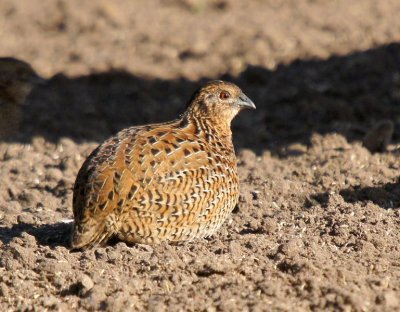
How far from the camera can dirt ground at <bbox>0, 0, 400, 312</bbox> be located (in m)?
6.92

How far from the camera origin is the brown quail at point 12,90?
1206cm

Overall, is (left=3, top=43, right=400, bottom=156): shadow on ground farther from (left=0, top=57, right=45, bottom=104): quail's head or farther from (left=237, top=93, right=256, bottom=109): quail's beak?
(left=237, top=93, right=256, bottom=109): quail's beak

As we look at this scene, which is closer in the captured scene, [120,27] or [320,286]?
[320,286]

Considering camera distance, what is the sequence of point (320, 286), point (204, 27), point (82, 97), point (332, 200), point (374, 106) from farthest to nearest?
1. point (204, 27)
2. point (82, 97)
3. point (374, 106)
4. point (332, 200)
5. point (320, 286)

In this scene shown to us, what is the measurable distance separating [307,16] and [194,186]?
10.2 meters

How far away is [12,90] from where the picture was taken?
40.6 feet

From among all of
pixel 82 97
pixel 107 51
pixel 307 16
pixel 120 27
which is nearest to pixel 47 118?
pixel 82 97

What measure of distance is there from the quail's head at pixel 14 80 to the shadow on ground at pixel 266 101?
0.48m

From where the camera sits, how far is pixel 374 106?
40.5 feet

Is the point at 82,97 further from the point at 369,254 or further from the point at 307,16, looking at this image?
the point at 369,254

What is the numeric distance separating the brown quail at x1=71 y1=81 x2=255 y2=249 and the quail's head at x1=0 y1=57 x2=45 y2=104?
4.58m

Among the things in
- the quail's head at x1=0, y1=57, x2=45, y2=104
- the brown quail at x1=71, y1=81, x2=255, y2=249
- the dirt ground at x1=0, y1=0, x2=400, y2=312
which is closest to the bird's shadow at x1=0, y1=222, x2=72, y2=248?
the dirt ground at x1=0, y1=0, x2=400, y2=312

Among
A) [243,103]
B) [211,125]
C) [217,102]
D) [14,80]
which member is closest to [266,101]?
[14,80]

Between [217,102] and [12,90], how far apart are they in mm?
4389
